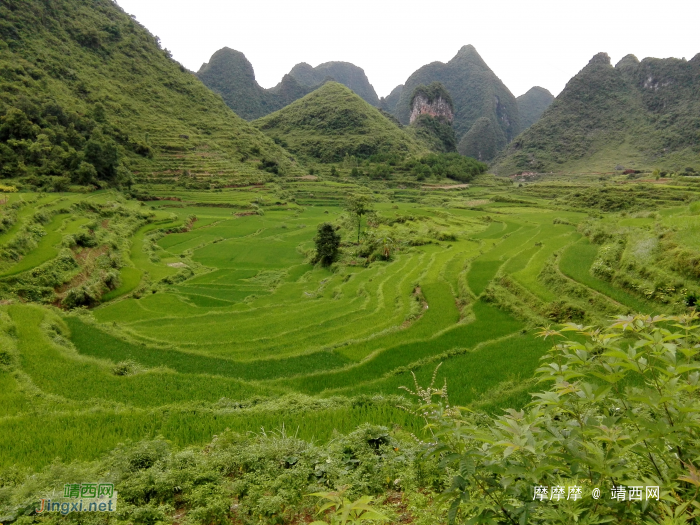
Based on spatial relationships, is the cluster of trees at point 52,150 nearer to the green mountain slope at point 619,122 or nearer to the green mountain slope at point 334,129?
the green mountain slope at point 334,129

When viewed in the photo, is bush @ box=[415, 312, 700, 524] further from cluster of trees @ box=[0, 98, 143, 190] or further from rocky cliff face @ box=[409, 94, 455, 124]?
rocky cliff face @ box=[409, 94, 455, 124]

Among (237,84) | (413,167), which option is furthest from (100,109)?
(237,84)

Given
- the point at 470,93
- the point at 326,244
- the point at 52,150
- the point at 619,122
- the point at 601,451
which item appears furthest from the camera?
the point at 470,93

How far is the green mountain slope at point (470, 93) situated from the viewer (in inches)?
6481

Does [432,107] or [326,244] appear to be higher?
[432,107]

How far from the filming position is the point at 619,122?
3593 inches

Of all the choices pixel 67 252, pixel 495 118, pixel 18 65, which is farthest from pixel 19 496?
pixel 495 118

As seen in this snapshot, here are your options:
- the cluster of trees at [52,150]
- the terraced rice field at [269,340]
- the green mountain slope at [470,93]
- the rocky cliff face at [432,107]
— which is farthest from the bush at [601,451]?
the green mountain slope at [470,93]

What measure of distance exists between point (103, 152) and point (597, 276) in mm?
43960

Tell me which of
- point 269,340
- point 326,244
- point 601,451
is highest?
point 601,451

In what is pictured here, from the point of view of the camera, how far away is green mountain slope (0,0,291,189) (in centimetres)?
3491

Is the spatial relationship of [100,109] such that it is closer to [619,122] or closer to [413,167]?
[413,167]

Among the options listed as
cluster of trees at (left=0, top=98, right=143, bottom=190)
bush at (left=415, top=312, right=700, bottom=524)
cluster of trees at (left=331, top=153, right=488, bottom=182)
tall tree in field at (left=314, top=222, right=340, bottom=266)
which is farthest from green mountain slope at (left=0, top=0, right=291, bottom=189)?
bush at (left=415, top=312, right=700, bottom=524)

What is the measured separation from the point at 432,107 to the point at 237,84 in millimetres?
72522
